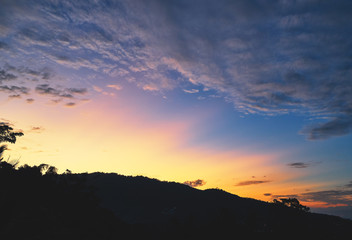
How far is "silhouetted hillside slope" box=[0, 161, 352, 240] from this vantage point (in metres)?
22.0

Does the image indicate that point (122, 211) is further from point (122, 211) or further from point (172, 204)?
point (172, 204)

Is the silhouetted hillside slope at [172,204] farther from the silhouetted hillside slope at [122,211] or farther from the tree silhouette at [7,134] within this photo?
the tree silhouette at [7,134]

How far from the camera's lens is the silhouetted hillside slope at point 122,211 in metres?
22.0

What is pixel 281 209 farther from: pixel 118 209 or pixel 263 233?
pixel 118 209

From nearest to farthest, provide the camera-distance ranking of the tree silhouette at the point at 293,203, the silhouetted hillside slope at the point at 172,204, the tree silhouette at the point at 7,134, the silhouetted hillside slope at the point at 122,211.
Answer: the silhouetted hillside slope at the point at 122,211, the tree silhouette at the point at 7,134, the tree silhouette at the point at 293,203, the silhouetted hillside slope at the point at 172,204

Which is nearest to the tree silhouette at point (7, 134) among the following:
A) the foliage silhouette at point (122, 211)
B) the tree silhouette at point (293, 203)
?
the foliage silhouette at point (122, 211)

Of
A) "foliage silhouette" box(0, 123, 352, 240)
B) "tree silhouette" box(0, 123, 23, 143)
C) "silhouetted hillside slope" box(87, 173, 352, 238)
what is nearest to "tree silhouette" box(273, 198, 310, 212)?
"foliage silhouette" box(0, 123, 352, 240)

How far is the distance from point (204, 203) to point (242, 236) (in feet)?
289

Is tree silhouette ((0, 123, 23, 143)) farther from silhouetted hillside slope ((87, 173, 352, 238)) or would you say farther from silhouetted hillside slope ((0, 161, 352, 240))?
silhouetted hillside slope ((87, 173, 352, 238))

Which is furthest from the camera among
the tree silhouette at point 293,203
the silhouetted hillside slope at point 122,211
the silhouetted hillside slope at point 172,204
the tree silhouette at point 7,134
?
the silhouetted hillside slope at point 172,204

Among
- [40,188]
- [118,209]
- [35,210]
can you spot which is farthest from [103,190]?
[35,210]

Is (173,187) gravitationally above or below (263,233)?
above

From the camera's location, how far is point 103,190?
168 metres

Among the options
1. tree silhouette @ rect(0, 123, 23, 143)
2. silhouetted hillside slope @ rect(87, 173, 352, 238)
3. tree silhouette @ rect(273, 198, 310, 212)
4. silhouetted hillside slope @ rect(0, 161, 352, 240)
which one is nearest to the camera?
silhouetted hillside slope @ rect(0, 161, 352, 240)
